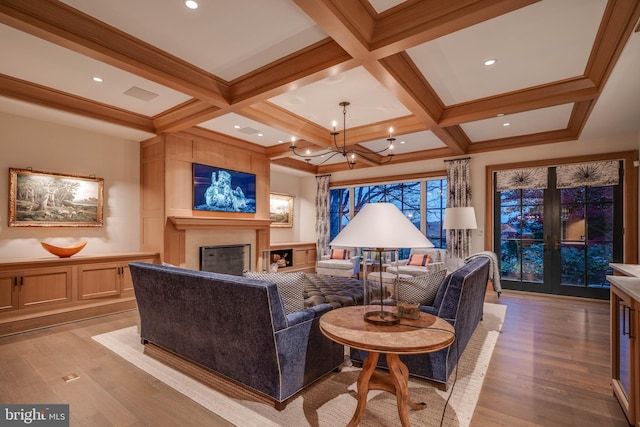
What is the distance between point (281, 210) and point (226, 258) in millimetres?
2663

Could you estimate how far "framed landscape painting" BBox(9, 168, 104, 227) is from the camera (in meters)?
4.09

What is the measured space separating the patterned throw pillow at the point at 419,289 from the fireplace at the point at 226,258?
3900 mm

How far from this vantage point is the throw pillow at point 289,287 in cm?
229

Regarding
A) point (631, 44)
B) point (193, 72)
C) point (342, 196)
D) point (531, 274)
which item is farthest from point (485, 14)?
point (342, 196)

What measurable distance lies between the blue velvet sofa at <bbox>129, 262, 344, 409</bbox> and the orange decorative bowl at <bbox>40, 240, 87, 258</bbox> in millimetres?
2206

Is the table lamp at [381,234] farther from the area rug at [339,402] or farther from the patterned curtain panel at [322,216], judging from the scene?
the patterned curtain panel at [322,216]

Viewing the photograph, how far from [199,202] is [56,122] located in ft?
7.30

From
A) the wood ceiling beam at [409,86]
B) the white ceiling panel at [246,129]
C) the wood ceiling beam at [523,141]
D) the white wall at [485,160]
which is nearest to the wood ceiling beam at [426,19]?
the wood ceiling beam at [409,86]

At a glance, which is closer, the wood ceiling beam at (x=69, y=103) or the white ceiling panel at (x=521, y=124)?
the wood ceiling beam at (x=69, y=103)

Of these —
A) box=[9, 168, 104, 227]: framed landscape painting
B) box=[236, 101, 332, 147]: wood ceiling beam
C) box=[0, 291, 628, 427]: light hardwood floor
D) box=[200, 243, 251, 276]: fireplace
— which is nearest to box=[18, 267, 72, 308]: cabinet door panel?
box=[0, 291, 628, 427]: light hardwood floor

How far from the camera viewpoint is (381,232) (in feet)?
6.12

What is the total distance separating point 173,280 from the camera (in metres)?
2.61

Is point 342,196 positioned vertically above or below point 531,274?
above

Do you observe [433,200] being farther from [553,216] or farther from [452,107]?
[452,107]
